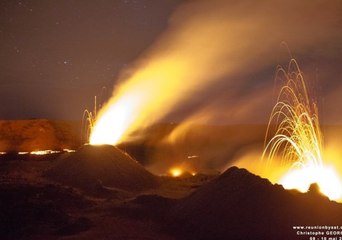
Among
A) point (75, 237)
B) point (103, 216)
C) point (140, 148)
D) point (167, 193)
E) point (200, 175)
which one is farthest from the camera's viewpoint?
point (140, 148)

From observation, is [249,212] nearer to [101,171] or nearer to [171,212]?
[171,212]

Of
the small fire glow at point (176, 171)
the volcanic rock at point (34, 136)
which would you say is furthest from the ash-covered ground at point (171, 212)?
the volcanic rock at point (34, 136)

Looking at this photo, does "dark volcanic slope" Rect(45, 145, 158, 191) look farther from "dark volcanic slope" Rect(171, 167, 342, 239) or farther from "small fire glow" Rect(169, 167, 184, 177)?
"dark volcanic slope" Rect(171, 167, 342, 239)

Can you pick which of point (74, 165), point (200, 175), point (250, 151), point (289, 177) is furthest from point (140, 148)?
point (289, 177)

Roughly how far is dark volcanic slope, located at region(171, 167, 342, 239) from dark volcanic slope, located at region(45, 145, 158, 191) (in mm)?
11630

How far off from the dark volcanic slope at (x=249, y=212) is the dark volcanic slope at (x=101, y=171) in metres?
11.6

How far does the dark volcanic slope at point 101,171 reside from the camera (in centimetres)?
2995

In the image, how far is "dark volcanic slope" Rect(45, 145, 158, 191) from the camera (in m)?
30.0

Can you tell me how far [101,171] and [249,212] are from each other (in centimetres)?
1666

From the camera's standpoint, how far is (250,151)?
74000mm

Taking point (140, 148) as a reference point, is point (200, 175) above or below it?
below

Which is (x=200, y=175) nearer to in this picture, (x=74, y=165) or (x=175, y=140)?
(x=74, y=165)

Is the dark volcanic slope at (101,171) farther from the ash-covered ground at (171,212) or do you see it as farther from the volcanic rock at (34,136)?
the volcanic rock at (34,136)

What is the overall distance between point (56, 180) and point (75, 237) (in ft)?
50.6
